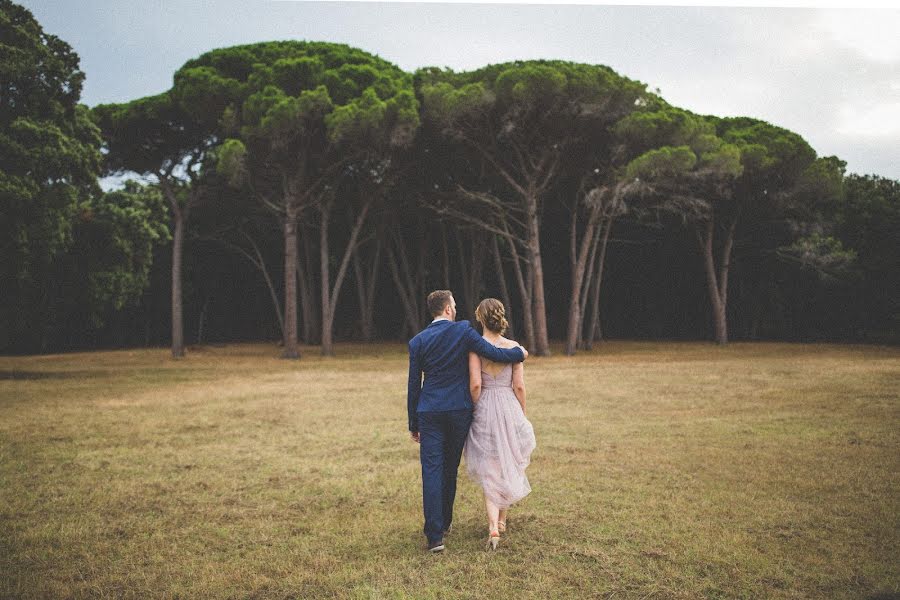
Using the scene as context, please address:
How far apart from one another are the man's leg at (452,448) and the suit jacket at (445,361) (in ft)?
0.25

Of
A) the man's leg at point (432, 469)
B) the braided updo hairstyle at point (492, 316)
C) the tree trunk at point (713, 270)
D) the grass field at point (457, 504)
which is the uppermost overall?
the tree trunk at point (713, 270)

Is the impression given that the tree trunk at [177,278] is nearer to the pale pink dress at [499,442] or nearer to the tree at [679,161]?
the tree at [679,161]

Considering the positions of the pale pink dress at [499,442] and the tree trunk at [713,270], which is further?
the tree trunk at [713,270]

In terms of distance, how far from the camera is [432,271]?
34.8 metres

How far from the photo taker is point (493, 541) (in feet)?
13.4

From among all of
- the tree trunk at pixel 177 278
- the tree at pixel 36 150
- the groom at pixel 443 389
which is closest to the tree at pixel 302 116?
the tree trunk at pixel 177 278

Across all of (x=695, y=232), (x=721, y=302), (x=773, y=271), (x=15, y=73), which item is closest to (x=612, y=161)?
(x=695, y=232)

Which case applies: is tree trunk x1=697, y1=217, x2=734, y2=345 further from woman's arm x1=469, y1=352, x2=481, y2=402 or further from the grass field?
woman's arm x1=469, y1=352, x2=481, y2=402

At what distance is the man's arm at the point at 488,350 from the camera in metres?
4.16

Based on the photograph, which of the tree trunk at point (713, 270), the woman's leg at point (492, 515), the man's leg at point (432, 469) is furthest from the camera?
the tree trunk at point (713, 270)

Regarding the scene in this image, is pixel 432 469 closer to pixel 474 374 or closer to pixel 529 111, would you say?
pixel 474 374

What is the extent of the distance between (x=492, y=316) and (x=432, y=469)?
1.13 metres

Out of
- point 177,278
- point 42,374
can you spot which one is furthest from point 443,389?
point 177,278

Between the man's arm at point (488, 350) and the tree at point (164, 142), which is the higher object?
the tree at point (164, 142)
